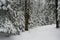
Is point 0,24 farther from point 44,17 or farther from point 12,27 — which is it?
point 44,17

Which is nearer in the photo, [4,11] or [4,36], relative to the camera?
[4,11]

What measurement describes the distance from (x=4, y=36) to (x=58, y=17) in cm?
626

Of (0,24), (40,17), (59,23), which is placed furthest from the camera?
(40,17)

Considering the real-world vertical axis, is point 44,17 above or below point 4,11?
below

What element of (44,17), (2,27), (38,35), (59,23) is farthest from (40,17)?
(2,27)

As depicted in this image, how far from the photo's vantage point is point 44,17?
1267 inches

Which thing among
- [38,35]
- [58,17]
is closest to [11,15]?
[38,35]

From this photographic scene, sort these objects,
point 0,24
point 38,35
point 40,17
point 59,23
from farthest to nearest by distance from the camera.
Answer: point 40,17 → point 59,23 → point 38,35 → point 0,24

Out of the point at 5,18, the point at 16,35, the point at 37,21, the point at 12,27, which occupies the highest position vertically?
the point at 5,18

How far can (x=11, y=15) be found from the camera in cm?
1050

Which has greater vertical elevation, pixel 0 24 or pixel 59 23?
pixel 0 24

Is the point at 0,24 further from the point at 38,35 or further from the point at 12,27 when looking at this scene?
the point at 38,35

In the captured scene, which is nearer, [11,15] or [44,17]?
[11,15]

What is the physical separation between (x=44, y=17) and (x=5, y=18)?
23017 mm
